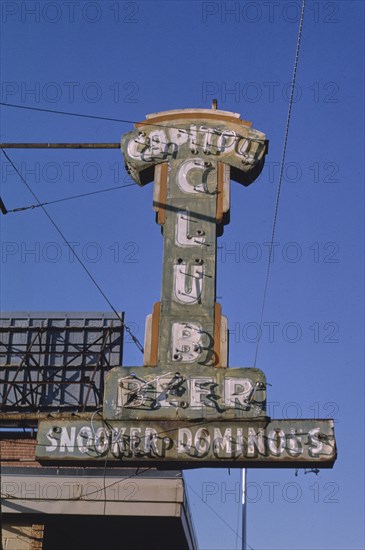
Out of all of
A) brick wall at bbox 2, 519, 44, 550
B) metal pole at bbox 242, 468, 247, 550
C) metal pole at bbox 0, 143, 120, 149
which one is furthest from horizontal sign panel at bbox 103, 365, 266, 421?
metal pole at bbox 242, 468, 247, 550

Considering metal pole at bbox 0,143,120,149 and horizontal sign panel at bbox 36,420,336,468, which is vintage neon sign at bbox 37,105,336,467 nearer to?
horizontal sign panel at bbox 36,420,336,468

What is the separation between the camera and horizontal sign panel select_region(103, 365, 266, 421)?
14250mm

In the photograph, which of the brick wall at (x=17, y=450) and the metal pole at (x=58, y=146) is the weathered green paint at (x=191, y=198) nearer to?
the metal pole at (x=58, y=146)

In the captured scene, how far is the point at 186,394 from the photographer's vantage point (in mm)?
14391

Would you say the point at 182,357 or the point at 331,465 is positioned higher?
the point at 182,357

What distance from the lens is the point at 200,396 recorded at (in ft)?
47.1

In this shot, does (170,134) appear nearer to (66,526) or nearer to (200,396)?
(200,396)

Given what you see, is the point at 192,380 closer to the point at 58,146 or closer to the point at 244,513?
the point at 58,146

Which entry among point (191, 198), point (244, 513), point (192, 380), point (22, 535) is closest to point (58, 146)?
point (191, 198)

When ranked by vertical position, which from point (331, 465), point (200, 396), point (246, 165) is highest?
point (246, 165)

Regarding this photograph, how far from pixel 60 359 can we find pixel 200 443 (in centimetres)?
1328

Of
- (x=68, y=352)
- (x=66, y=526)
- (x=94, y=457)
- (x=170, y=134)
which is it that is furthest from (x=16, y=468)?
(x=170, y=134)

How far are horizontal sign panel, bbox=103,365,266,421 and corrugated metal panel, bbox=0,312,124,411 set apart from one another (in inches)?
381

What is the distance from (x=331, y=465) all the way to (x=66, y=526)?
26.8 ft
